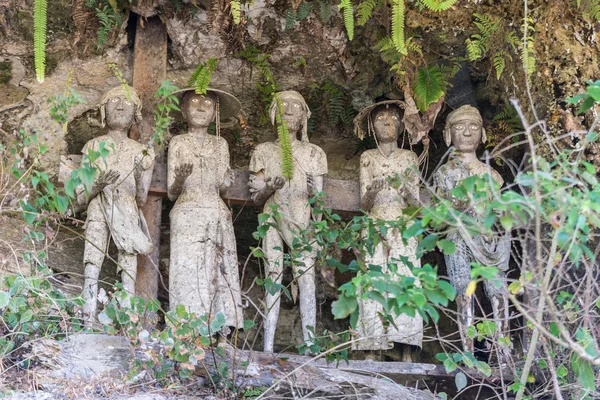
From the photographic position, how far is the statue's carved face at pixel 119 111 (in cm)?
820

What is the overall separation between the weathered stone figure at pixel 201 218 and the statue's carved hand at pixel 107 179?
53 cm

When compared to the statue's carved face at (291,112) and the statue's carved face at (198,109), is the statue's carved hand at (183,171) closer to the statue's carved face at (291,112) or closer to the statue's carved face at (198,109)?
the statue's carved face at (198,109)

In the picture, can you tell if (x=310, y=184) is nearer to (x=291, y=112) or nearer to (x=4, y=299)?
(x=291, y=112)

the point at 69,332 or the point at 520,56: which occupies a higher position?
the point at 520,56

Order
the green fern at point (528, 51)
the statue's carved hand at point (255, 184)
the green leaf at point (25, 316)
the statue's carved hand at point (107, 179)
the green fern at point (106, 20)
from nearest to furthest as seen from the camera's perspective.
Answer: the green leaf at point (25, 316) → the green fern at point (528, 51) → the statue's carved hand at point (107, 179) → the statue's carved hand at point (255, 184) → the green fern at point (106, 20)

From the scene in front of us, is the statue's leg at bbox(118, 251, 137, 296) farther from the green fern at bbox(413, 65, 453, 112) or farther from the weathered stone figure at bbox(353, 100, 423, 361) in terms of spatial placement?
the green fern at bbox(413, 65, 453, 112)

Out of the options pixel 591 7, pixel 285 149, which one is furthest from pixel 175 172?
pixel 591 7

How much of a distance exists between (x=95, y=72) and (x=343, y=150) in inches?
95.5

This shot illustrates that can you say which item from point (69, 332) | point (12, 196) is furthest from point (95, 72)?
point (69, 332)

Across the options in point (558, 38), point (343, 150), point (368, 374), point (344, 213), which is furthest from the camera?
point (343, 150)

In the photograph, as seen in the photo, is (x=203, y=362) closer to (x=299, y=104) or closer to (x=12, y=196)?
(x=12, y=196)

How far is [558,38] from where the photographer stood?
8.05 m

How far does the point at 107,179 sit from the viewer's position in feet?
25.0

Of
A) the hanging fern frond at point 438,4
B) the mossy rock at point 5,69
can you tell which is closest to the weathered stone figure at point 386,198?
the hanging fern frond at point 438,4
